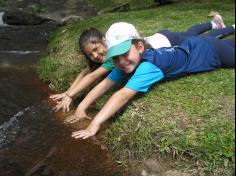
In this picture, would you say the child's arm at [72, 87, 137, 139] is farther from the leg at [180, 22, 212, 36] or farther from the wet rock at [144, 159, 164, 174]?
the leg at [180, 22, 212, 36]

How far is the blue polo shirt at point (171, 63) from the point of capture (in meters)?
4.66

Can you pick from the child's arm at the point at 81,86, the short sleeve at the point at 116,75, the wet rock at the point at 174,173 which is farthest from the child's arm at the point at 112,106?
the child's arm at the point at 81,86

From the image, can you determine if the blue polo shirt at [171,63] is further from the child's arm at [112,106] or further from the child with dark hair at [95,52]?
the child with dark hair at [95,52]

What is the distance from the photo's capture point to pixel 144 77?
467 cm

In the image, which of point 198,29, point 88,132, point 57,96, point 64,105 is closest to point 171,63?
point 88,132

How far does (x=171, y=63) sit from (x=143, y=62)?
43cm

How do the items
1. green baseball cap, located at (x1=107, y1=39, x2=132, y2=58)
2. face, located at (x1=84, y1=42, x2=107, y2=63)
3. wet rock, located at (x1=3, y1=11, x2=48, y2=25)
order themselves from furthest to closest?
1. wet rock, located at (x1=3, y1=11, x2=48, y2=25)
2. face, located at (x1=84, y1=42, x2=107, y2=63)
3. green baseball cap, located at (x1=107, y1=39, x2=132, y2=58)

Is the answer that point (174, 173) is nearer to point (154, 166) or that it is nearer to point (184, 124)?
point (154, 166)

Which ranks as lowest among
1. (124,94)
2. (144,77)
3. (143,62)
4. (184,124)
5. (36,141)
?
(36,141)

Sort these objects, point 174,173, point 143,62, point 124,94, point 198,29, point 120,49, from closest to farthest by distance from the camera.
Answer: point 174,173
point 120,49
point 124,94
point 143,62
point 198,29

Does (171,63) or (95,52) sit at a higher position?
(95,52)

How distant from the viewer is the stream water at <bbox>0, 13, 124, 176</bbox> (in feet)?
14.2

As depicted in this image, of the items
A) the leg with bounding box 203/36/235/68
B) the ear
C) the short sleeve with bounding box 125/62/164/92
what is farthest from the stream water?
the leg with bounding box 203/36/235/68

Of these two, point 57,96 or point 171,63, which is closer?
point 171,63
